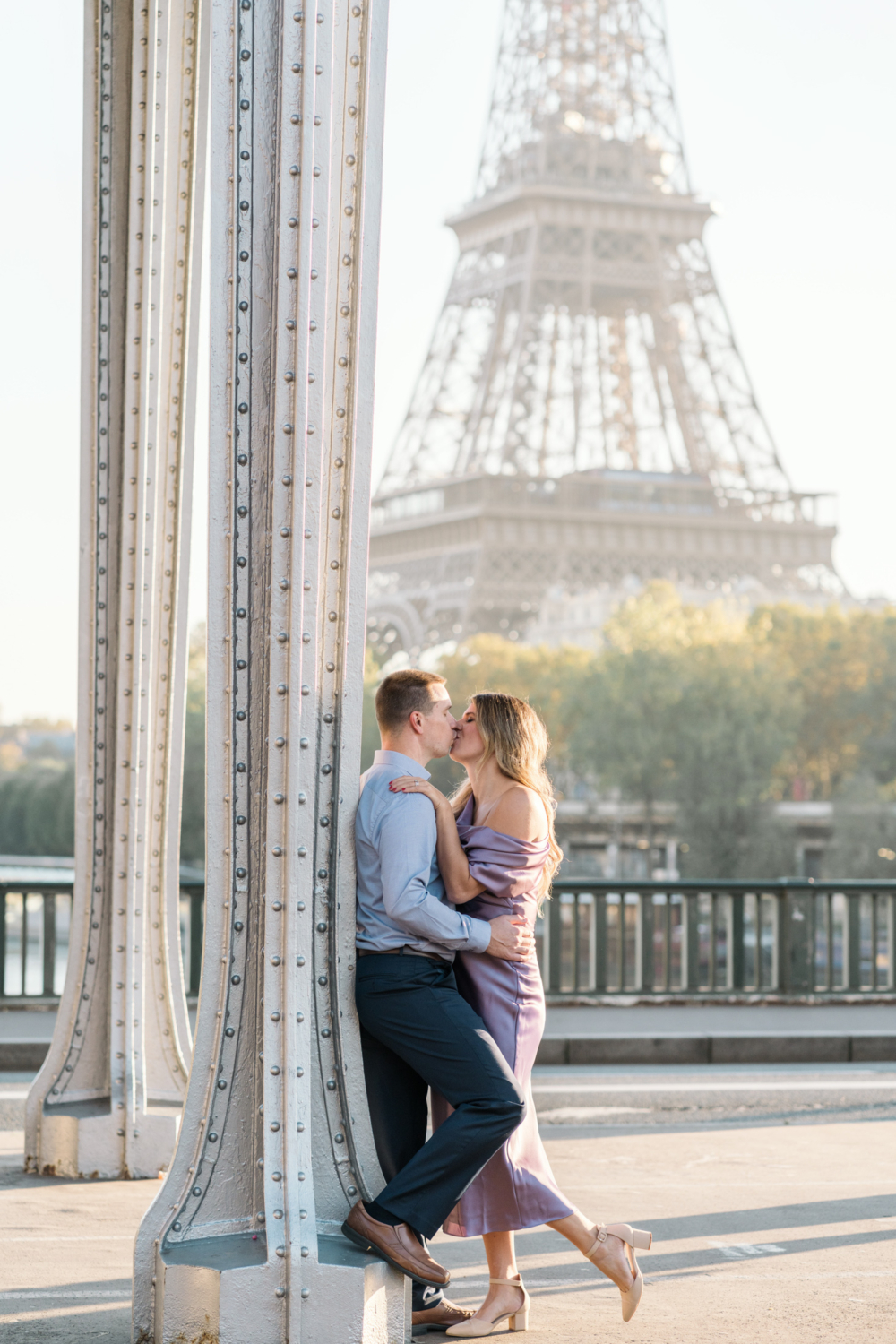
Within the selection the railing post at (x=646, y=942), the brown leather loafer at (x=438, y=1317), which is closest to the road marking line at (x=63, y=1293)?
the brown leather loafer at (x=438, y=1317)

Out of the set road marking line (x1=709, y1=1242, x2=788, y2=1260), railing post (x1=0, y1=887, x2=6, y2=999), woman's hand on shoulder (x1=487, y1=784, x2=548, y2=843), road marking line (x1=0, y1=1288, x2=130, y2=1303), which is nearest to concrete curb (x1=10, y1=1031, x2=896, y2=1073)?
railing post (x1=0, y1=887, x2=6, y2=999)

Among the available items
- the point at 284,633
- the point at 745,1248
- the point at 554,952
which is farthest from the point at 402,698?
the point at 554,952

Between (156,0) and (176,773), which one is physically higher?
(156,0)

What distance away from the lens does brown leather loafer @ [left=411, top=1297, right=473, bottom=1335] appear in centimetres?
411

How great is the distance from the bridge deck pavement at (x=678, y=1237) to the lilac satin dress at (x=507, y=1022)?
34 cm

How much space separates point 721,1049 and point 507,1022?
611 cm

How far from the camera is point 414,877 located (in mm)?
3852

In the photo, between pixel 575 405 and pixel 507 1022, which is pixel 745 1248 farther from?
pixel 575 405

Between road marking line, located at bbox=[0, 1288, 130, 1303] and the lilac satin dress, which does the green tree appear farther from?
the lilac satin dress

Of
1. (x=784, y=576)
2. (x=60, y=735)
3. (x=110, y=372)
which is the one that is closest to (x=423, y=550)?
(x=784, y=576)

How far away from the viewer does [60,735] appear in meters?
87.1

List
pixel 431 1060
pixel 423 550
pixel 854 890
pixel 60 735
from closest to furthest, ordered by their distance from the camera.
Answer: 1. pixel 431 1060
2. pixel 854 890
3. pixel 423 550
4. pixel 60 735

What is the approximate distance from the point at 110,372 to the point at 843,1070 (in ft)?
20.4

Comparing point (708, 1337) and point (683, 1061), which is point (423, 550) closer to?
point (683, 1061)
